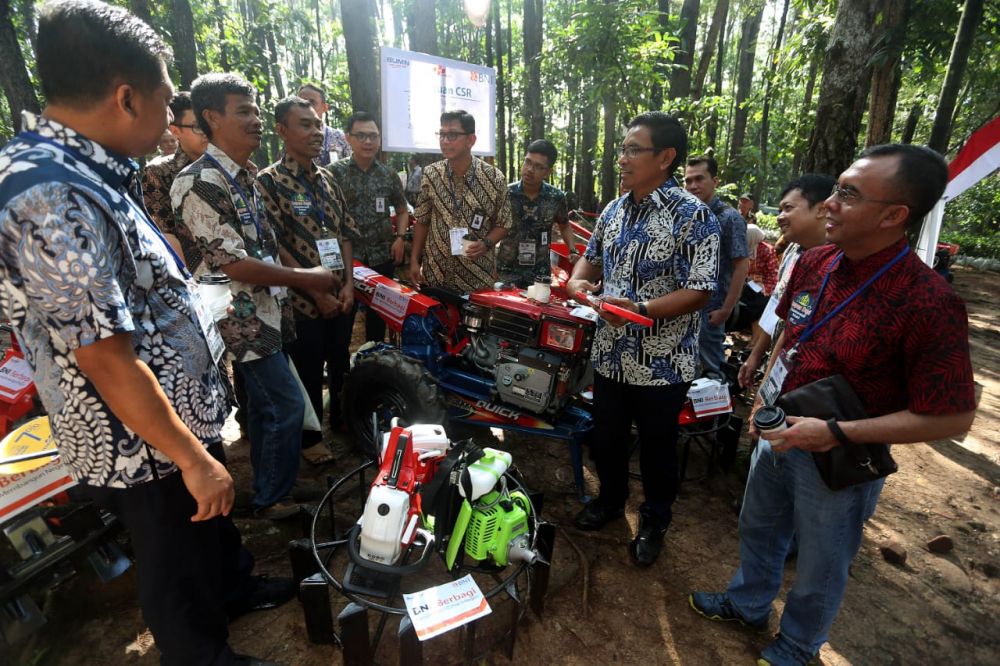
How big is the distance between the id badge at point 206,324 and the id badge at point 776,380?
2037mm

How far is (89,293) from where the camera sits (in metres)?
1.14

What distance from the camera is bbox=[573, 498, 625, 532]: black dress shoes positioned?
294 cm

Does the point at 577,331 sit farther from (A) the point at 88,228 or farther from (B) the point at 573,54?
(B) the point at 573,54

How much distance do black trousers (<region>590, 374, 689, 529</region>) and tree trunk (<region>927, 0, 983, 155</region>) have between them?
3.56 metres

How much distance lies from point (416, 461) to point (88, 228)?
125 cm

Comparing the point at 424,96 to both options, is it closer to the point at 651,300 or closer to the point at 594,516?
the point at 651,300

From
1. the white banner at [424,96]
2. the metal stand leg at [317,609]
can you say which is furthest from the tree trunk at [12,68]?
the metal stand leg at [317,609]

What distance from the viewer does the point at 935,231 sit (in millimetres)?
3957

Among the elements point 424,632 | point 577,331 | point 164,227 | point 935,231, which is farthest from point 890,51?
point 164,227

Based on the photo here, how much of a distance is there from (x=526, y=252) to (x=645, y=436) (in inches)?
105

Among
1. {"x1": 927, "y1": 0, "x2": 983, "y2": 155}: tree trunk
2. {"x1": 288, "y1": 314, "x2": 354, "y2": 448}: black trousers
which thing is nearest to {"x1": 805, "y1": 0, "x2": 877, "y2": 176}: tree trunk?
{"x1": 927, "y1": 0, "x2": 983, "y2": 155}: tree trunk

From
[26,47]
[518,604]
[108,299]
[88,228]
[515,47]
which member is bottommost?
[518,604]

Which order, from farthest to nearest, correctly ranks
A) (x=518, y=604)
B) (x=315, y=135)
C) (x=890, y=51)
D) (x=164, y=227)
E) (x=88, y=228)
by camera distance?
(x=890, y=51) → (x=164, y=227) → (x=315, y=135) → (x=518, y=604) → (x=88, y=228)

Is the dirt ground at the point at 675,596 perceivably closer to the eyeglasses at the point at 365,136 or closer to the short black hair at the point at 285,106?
the short black hair at the point at 285,106
